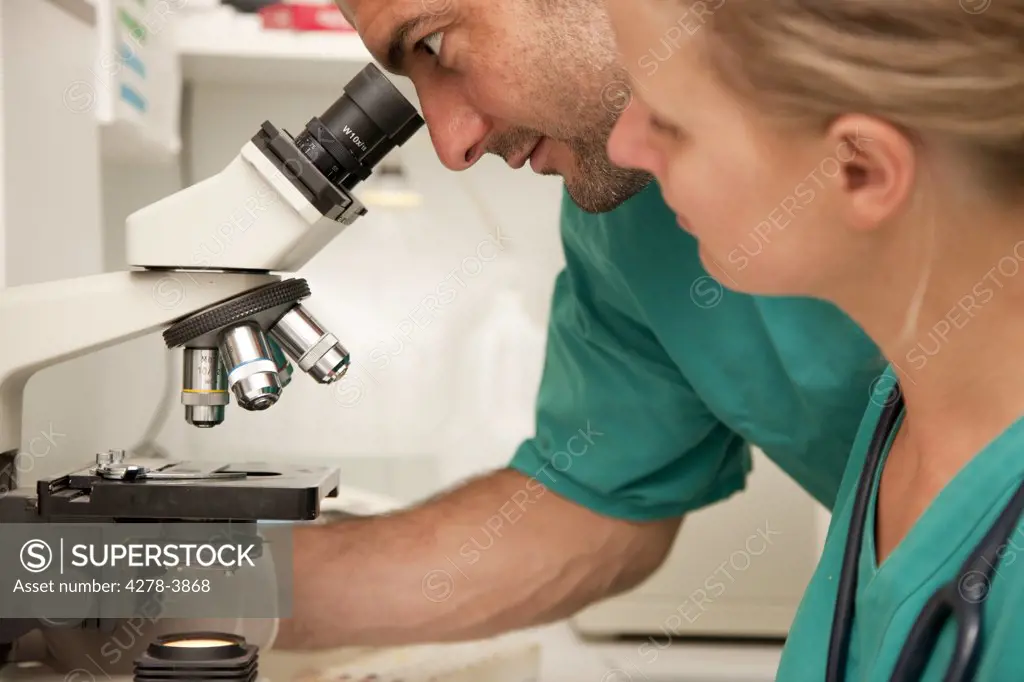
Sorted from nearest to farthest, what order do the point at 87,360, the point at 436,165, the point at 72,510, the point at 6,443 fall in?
the point at 72,510, the point at 6,443, the point at 87,360, the point at 436,165

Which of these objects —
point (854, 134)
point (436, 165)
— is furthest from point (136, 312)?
point (436, 165)

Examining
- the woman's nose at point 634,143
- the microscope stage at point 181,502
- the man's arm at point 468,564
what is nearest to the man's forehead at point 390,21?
the woman's nose at point 634,143

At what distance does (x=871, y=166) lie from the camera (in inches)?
21.1

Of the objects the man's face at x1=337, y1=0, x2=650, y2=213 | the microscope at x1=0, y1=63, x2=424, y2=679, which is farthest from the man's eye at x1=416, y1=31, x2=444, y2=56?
the microscope at x1=0, y1=63, x2=424, y2=679

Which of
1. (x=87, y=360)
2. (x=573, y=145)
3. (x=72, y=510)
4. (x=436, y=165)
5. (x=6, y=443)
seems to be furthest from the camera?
(x=436, y=165)

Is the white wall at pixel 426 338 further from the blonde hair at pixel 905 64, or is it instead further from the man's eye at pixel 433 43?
the blonde hair at pixel 905 64

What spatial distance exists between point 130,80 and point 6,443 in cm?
62

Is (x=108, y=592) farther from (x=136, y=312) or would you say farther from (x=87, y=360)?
(x=87, y=360)

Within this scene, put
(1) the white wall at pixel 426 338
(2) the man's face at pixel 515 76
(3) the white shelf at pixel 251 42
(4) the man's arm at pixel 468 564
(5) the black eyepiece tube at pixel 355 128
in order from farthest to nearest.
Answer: (1) the white wall at pixel 426 338 < (3) the white shelf at pixel 251 42 < (4) the man's arm at pixel 468 564 < (2) the man's face at pixel 515 76 < (5) the black eyepiece tube at pixel 355 128

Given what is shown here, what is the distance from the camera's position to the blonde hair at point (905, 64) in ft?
1.59

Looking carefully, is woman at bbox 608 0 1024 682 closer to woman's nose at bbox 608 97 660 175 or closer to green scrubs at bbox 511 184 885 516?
woman's nose at bbox 608 97 660 175

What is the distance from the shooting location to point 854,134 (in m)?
0.52

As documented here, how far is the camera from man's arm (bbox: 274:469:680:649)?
103cm

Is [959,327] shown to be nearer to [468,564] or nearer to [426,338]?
[468,564]
